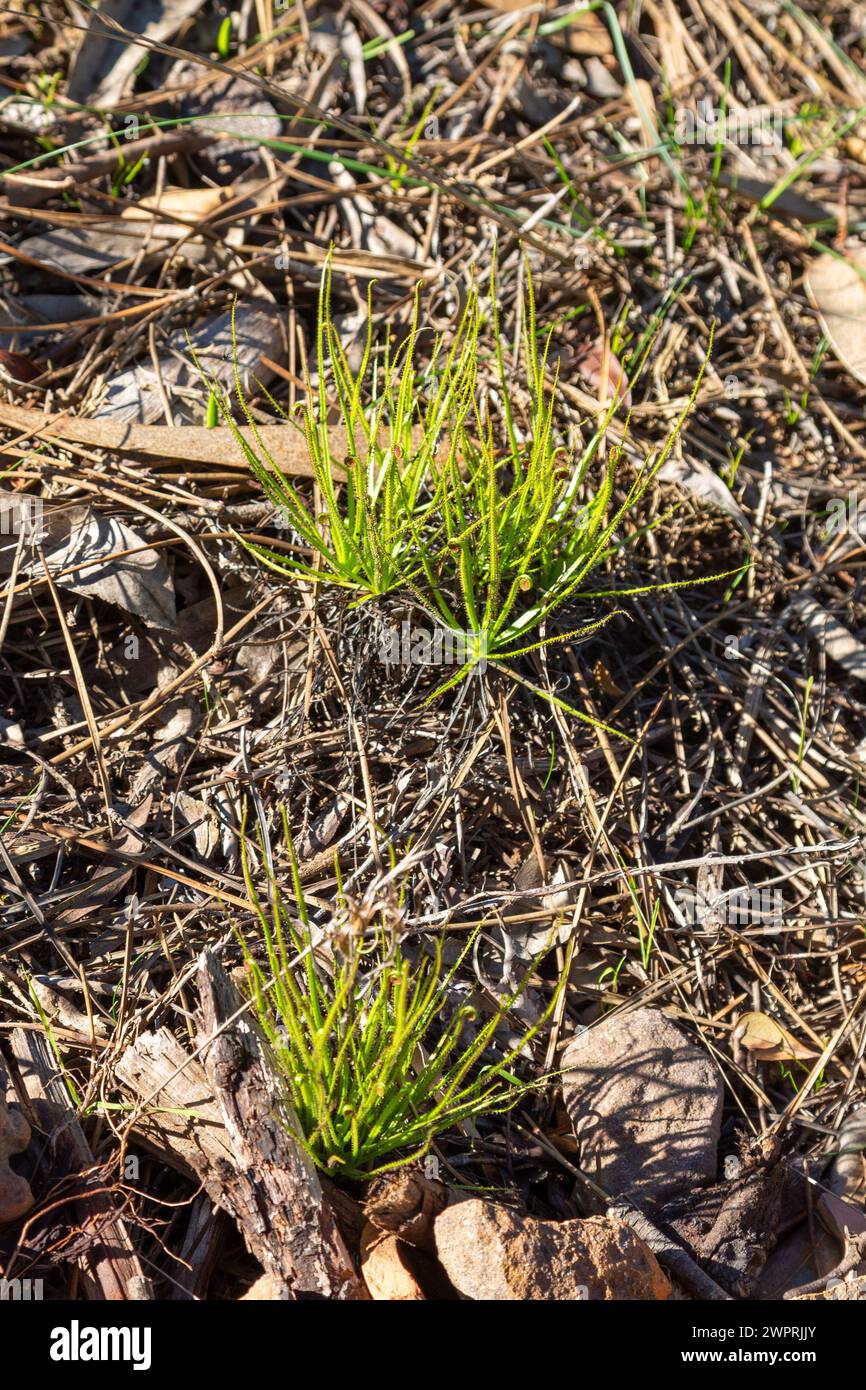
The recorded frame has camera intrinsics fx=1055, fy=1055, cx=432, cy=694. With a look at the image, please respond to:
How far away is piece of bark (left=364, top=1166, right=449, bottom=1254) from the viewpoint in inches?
61.8

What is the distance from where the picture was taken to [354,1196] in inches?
65.6

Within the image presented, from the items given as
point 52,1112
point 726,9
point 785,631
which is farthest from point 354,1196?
point 726,9

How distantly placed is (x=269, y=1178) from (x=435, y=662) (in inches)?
36.9

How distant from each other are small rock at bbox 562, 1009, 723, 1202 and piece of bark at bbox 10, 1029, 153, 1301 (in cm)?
74

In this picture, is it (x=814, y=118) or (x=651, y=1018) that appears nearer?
(x=651, y=1018)

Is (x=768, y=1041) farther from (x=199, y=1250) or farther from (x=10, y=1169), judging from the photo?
(x=10, y=1169)

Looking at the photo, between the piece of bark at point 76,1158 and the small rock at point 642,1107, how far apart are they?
29.2 inches

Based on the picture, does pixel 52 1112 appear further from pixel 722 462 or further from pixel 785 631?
pixel 722 462
